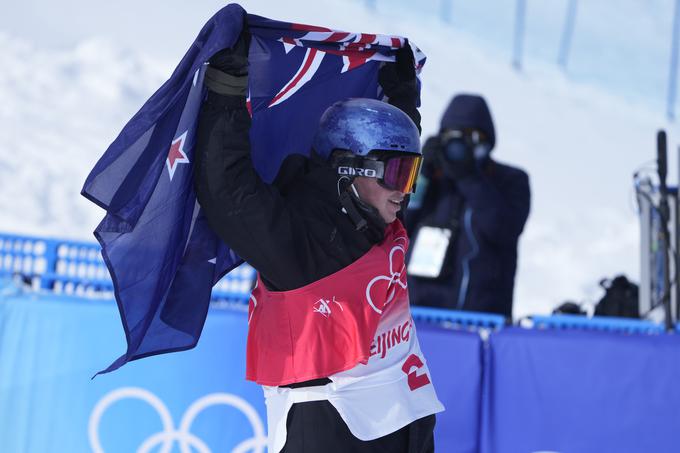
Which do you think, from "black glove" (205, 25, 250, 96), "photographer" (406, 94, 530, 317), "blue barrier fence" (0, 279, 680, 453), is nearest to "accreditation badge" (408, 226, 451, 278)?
"photographer" (406, 94, 530, 317)

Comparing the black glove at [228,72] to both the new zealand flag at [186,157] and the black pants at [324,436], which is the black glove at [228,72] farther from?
the black pants at [324,436]

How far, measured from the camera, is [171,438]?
448 cm

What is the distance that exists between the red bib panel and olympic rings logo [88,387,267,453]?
1.35 metres

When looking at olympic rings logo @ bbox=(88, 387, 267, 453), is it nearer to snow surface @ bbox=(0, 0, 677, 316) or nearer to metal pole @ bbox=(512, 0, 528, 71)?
snow surface @ bbox=(0, 0, 677, 316)

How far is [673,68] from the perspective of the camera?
1137cm

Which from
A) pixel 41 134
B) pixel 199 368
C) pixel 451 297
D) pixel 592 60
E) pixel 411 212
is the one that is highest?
pixel 592 60

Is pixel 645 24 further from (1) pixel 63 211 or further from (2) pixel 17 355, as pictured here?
(2) pixel 17 355

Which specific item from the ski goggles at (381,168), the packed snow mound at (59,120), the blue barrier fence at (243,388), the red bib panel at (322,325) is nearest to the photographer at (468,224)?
the blue barrier fence at (243,388)

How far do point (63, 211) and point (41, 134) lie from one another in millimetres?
1780

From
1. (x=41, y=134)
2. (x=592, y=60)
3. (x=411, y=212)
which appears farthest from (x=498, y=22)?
(x=411, y=212)

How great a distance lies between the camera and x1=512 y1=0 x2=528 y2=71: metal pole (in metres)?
12.9

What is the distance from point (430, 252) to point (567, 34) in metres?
8.10

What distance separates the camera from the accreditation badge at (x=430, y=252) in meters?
5.43

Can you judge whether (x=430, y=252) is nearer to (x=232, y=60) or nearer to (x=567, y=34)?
(x=232, y=60)
